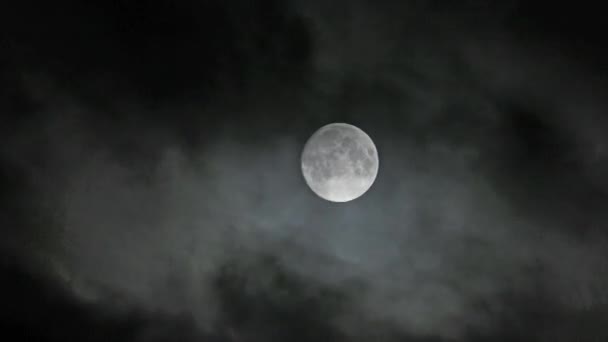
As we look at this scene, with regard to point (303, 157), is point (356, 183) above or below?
below

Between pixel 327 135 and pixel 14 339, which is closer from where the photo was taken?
pixel 327 135

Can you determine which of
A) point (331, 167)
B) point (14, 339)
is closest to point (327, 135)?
point (331, 167)

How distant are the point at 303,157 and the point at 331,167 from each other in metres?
1.97

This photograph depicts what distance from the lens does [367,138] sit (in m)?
21.8

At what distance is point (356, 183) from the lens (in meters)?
21.1

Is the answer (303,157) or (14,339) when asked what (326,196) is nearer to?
(303,157)

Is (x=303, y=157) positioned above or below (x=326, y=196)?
above

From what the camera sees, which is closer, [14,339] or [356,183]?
[356,183]

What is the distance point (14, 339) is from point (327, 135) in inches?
1455

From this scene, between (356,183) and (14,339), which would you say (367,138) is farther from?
(14,339)

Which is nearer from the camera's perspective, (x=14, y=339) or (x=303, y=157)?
(x=303, y=157)

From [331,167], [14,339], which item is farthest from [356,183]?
[14,339]

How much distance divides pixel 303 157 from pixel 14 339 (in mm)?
35095

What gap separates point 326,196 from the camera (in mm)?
21453
